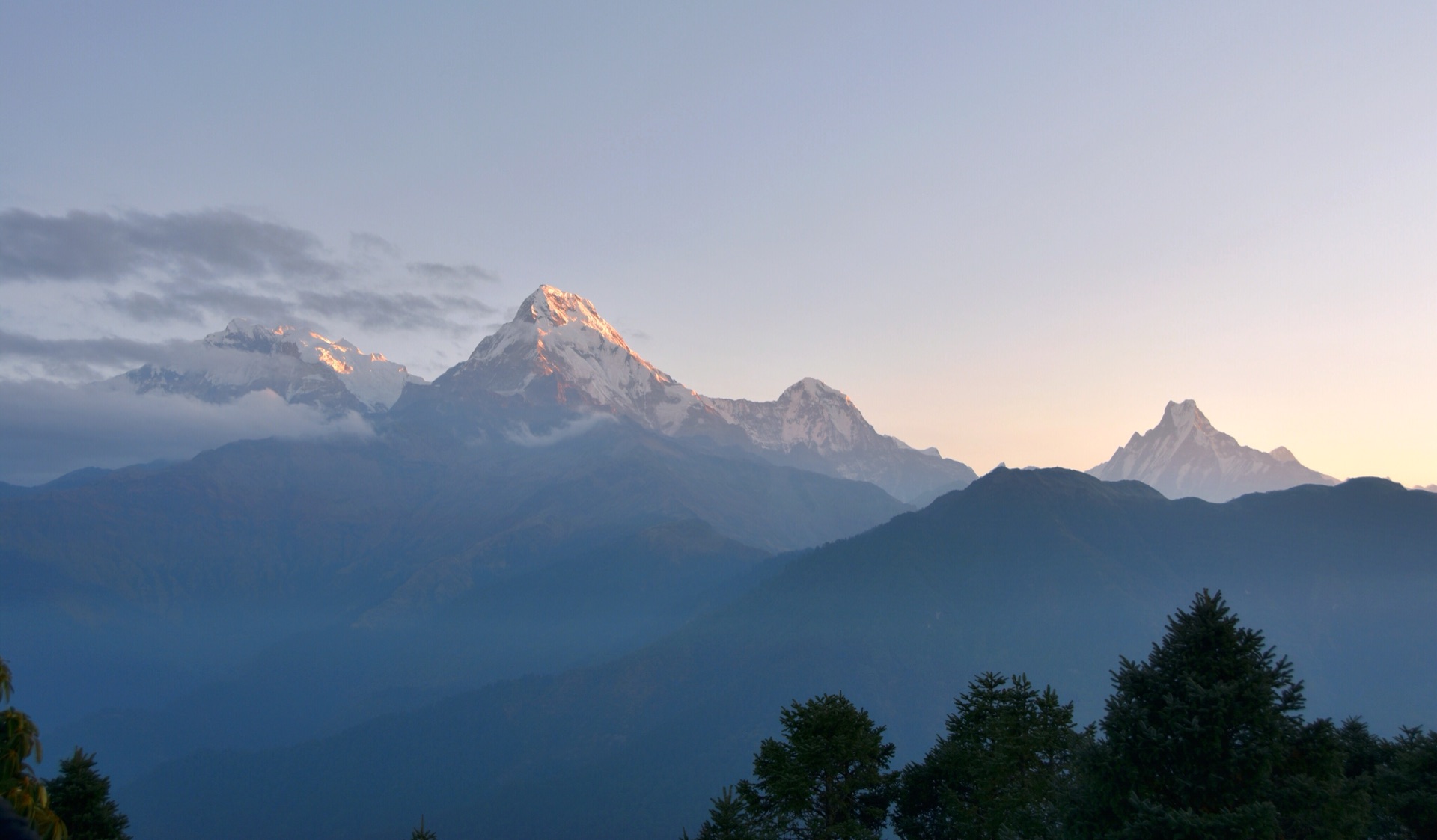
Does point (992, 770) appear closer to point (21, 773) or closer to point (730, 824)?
point (730, 824)

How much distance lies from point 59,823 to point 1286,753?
33157 millimetres

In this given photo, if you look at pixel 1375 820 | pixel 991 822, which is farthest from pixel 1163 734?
pixel 991 822

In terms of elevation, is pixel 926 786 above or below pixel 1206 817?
below

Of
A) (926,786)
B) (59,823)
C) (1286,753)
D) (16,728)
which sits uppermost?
(16,728)

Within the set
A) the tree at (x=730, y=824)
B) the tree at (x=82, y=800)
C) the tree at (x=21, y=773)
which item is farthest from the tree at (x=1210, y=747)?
the tree at (x=82, y=800)

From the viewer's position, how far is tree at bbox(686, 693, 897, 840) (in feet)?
139

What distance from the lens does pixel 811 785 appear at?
143 ft

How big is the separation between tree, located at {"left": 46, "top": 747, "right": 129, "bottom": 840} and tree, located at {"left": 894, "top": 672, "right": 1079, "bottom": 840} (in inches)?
1650

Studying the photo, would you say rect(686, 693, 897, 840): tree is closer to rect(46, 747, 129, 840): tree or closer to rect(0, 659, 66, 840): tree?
rect(46, 747, 129, 840): tree

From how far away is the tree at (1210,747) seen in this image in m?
25.4

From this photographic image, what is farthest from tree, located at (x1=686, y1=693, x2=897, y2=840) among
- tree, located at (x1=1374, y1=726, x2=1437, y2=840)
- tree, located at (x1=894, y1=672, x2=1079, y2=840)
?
tree, located at (x1=1374, y1=726, x2=1437, y2=840)

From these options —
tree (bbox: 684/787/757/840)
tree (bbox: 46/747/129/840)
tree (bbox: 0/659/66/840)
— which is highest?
tree (bbox: 0/659/66/840)

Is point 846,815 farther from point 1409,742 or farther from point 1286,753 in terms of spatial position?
point 1409,742

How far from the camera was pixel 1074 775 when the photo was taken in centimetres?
3362
